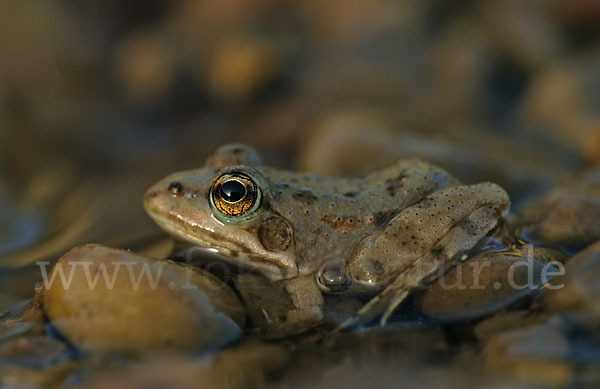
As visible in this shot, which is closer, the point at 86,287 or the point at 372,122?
the point at 86,287

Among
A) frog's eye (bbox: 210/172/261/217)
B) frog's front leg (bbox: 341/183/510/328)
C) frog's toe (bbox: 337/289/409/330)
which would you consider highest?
frog's eye (bbox: 210/172/261/217)

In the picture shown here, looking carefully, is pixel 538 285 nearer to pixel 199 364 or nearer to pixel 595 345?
pixel 595 345

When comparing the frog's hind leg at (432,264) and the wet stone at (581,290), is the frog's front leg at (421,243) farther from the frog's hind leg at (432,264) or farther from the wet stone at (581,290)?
the wet stone at (581,290)

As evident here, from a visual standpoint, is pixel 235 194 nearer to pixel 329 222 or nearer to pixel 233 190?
pixel 233 190

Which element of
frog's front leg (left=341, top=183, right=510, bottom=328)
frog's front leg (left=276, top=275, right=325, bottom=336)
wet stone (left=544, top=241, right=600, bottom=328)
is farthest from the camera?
frog's front leg (left=341, top=183, right=510, bottom=328)

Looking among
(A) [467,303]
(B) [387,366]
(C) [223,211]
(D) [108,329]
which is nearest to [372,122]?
(C) [223,211]

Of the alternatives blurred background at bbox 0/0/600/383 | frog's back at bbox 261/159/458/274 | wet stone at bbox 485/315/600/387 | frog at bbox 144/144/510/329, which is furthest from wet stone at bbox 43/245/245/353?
wet stone at bbox 485/315/600/387

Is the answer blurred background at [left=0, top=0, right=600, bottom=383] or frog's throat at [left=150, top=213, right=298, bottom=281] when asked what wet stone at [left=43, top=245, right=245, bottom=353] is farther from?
blurred background at [left=0, top=0, right=600, bottom=383]

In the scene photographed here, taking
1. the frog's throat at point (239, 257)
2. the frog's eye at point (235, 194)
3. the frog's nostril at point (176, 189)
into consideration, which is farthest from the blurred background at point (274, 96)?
the frog's eye at point (235, 194)
